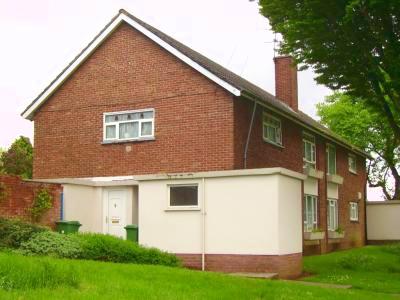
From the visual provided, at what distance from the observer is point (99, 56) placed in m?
23.9

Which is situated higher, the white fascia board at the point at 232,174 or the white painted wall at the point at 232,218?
the white fascia board at the point at 232,174

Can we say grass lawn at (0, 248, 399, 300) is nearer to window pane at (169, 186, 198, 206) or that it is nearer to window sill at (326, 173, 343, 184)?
window pane at (169, 186, 198, 206)

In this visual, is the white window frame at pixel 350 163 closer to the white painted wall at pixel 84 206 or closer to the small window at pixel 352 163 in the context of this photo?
the small window at pixel 352 163

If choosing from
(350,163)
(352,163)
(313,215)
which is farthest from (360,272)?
(352,163)

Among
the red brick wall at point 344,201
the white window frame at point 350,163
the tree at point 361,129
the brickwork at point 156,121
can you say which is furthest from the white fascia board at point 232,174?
the tree at point 361,129

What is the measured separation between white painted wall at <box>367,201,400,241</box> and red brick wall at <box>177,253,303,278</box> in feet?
71.7

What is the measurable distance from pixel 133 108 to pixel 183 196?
17.3 ft

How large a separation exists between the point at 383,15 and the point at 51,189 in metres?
10.6

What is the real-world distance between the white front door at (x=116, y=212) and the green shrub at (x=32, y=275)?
10.3 metres

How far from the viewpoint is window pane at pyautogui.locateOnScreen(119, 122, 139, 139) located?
22.9m

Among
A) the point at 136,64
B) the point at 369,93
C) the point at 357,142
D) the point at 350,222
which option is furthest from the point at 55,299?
the point at 357,142

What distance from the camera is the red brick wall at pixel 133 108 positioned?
21.3 metres

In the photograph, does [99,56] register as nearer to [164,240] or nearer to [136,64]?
[136,64]

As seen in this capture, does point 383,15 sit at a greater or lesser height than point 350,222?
greater
